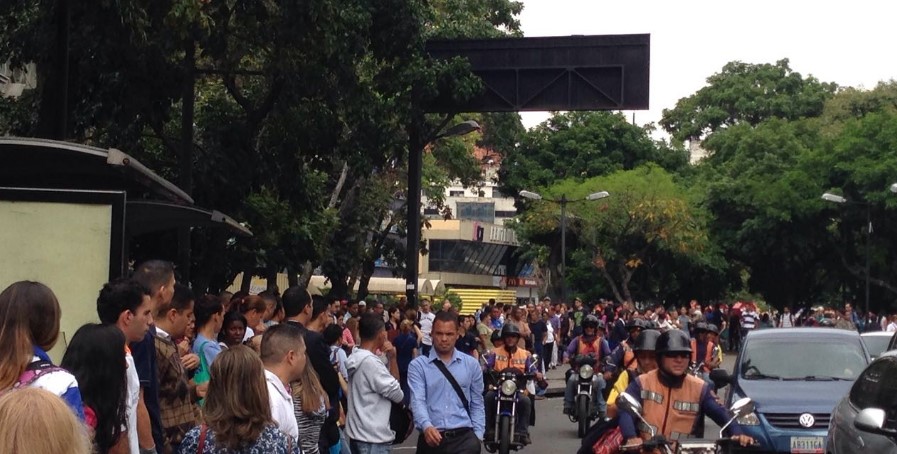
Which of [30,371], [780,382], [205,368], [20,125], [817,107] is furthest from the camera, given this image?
[817,107]

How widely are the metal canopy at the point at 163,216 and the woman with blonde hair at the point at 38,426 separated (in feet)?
27.0

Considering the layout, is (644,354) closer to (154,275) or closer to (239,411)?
(154,275)

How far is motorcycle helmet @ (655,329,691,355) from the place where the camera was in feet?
27.5

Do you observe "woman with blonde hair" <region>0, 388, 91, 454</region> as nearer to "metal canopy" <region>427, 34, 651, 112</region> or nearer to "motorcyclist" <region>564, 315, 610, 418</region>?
"motorcyclist" <region>564, 315, 610, 418</region>

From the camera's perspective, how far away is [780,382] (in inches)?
596

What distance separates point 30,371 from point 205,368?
139 inches

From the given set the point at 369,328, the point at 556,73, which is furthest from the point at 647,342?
the point at 556,73

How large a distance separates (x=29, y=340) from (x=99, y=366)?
1.84ft

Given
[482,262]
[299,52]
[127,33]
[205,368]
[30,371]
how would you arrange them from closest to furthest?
[30,371] < [205,368] < [127,33] < [299,52] < [482,262]

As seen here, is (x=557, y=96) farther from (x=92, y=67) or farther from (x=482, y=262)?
(x=482, y=262)

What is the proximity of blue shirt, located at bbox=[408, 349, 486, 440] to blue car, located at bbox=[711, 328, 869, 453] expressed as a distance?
12.5 feet

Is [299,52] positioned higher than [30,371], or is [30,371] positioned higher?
[299,52]

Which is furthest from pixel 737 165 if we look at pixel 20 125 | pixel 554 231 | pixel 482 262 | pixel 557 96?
pixel 20 125

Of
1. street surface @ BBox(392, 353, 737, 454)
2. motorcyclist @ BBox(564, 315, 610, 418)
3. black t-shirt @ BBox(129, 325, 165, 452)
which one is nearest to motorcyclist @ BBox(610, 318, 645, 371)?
street surface @ BBox(392, 353, 737, 454)
